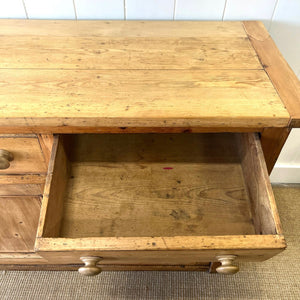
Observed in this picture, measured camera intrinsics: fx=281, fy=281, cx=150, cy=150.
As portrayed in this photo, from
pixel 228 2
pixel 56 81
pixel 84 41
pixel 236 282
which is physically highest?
pixel 228 2

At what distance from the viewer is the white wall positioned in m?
0.85

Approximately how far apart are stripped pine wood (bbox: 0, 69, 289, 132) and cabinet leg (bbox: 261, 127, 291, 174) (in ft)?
0.13

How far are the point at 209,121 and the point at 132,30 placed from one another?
0.42 m

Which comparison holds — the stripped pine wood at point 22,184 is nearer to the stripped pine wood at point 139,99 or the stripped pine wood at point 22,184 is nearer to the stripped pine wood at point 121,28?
the stripped pine wood at point 139,99

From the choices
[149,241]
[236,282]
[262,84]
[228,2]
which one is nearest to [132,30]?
[228,2]

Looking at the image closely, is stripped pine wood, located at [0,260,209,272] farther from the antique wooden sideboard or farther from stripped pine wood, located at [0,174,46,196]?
stripped pine wood, located at [0,174,46,196]

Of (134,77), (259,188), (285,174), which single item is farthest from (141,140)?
(285,174)

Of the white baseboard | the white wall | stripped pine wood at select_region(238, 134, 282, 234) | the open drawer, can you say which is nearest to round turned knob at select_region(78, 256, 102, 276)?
the open drawer

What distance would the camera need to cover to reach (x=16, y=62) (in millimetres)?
698

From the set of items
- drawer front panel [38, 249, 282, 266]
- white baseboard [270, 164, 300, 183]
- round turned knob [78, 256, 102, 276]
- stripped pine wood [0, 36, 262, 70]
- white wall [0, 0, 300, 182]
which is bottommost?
round turned knob [78, 256, 102, 276]

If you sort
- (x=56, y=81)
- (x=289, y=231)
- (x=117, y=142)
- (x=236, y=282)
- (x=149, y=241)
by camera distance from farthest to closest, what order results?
(x=289, y=231) < (x=236, y=282) < (x=117, y=142) < (x=56, y=81) < (x=149, y=241)

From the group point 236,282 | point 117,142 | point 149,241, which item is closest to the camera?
point 149,241

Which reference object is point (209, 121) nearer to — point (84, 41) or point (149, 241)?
point (149, 241)

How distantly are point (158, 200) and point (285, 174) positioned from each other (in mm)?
810
